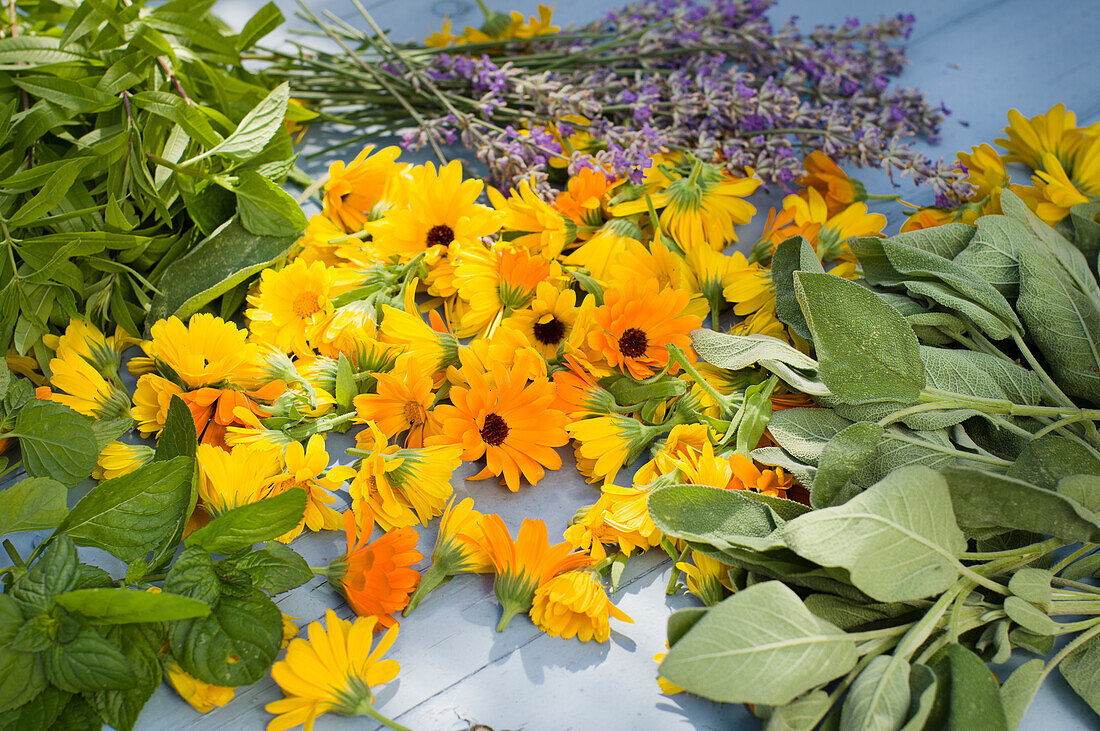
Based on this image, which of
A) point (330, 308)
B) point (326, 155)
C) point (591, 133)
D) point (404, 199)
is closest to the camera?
point (330, 308)

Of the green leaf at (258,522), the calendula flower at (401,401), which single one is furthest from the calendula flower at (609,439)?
the green leaf at (258,522)

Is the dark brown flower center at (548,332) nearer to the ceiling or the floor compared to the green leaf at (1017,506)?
nearer to the ceiling

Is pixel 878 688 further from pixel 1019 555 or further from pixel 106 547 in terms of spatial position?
pixel 106 547

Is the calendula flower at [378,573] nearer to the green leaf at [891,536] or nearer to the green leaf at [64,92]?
the green leaf at [891,536]

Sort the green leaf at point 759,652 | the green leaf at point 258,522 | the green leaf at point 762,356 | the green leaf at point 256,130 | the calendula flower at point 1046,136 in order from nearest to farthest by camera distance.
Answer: the green leaf at point 759,652 → the green leaf at point 258,522 → the green leaf at point 762,356 → the green leaf at point 256,130 → the calendula flower at point 1046,136

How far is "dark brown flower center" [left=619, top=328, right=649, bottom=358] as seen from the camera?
2.48ft

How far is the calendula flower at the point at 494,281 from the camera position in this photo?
785mm

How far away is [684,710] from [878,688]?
0.14m

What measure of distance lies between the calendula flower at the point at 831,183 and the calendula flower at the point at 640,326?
0.33 meters

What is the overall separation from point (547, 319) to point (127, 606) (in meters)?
0.42

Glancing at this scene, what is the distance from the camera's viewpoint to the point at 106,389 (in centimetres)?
76

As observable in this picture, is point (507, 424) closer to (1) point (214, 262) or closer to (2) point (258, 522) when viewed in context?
(2) point (258, 522)

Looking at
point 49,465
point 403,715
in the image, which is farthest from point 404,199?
point 403,715

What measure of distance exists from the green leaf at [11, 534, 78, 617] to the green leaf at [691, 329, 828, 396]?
52cm
